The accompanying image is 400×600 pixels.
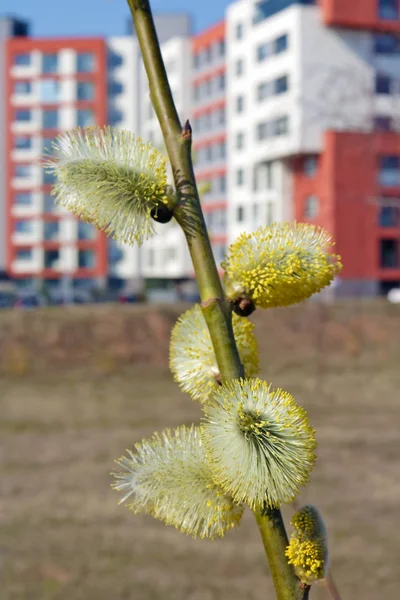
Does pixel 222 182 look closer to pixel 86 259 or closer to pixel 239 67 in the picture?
pixel 239 67

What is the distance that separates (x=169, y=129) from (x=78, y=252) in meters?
31.7

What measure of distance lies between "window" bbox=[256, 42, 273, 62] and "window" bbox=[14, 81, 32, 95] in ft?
40.3

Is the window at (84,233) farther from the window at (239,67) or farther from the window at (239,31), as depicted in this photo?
the window at (239,31)

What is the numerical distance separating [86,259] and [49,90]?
5.92 m

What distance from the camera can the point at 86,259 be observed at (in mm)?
32031

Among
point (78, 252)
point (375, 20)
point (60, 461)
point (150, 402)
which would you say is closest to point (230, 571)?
point (60, 461)

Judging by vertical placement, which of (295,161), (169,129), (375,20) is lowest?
(169,129)

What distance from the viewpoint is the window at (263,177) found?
22.8m

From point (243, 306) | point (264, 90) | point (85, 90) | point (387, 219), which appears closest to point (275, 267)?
point (243, 306)

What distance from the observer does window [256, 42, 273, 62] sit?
68.6ft

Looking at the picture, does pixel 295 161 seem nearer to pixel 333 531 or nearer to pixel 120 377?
pixel 120 377

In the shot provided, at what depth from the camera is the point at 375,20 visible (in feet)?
62.6

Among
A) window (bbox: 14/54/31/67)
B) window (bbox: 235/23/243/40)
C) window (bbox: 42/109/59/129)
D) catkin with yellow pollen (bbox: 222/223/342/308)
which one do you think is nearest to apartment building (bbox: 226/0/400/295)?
window (bbox: 235/23/243/40)

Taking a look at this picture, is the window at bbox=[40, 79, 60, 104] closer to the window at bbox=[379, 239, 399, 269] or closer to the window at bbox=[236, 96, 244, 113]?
the window at bbox=[236, 96, 244, 113]
